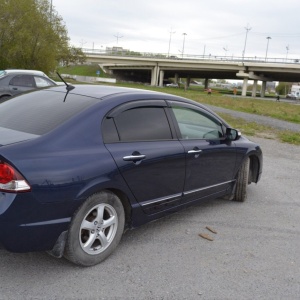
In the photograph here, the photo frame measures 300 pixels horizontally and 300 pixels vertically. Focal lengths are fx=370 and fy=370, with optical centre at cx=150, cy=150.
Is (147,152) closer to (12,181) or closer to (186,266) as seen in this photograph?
(186,266)

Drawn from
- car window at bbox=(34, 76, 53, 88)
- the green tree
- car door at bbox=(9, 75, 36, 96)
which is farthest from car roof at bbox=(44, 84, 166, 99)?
the green tree

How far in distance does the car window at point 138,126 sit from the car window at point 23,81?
10238 mm

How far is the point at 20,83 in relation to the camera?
13.0 metres

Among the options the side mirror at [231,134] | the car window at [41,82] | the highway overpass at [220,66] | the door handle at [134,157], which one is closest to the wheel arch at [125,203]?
the door handle at [134,157]

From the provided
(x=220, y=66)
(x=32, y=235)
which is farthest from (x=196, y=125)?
(x=220, y=66)

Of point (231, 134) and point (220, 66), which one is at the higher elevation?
point (220, 66)

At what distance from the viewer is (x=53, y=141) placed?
2996 millimetres

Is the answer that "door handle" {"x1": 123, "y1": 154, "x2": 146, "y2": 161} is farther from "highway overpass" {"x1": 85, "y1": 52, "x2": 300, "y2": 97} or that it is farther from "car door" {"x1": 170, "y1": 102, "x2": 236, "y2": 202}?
"highway overpass" {"x1": 85, "y1": 52, "x2": 300, "y2": 97}

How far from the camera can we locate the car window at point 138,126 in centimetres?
343

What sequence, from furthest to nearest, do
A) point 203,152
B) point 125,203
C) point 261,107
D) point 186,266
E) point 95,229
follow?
point 261,107, point 203,152, point 125,203, point 186,266, point 95,229

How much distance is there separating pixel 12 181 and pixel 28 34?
31.6m

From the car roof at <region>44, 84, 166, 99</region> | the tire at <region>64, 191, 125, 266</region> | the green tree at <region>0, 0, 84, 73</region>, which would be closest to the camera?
the tire at <region>64, 191, 125, 266</region>

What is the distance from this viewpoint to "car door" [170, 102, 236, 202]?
416cm

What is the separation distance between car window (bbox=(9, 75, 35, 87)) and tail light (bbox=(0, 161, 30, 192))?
10931 millimetres
